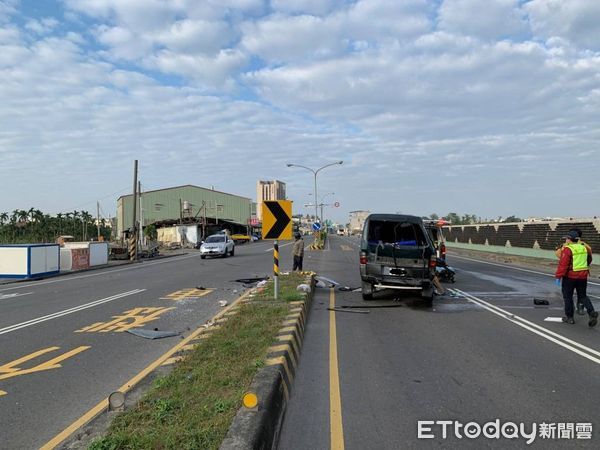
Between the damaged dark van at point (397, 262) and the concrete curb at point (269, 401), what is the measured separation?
4951 mm

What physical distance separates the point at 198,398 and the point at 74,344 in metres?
4.29

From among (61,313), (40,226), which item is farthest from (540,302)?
(40,226)

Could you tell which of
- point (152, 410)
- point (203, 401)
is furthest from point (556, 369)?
point (152, 410)

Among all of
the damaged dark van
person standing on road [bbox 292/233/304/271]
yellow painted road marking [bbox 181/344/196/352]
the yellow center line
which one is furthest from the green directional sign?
person standing on road [bbox 292/233/304/271]

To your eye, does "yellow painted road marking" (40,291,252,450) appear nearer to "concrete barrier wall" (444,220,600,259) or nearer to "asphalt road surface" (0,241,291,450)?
"asphalt road surface" (0,241,291,450)

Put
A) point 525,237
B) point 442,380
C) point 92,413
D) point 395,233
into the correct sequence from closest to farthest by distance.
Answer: point 92,413, point 442,380, point 395,233, point 525,237

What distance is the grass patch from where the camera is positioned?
12.4 feet

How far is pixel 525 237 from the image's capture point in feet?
108

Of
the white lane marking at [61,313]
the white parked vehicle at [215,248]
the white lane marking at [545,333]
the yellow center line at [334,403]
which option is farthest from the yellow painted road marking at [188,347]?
the white parked vehicle at [215,248]

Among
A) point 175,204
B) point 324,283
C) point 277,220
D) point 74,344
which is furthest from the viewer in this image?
point 175,204

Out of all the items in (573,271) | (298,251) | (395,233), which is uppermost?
(395,233)

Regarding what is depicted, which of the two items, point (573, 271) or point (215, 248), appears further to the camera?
point (215, 248)

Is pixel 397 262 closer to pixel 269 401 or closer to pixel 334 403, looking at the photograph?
pixel 334 403

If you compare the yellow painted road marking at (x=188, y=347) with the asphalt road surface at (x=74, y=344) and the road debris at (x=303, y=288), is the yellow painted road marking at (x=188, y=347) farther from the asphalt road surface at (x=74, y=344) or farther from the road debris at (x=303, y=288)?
the road debris at (x=303, y=288)
